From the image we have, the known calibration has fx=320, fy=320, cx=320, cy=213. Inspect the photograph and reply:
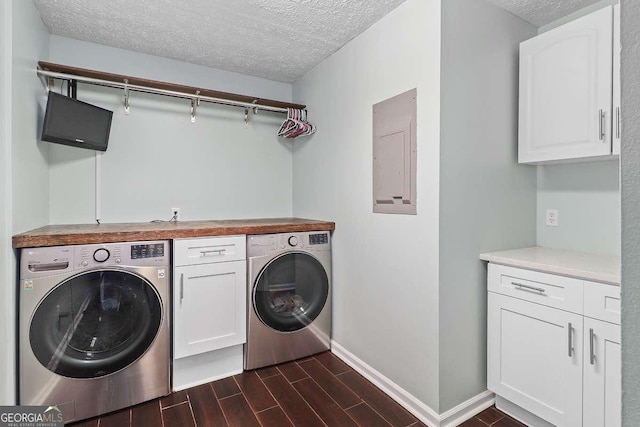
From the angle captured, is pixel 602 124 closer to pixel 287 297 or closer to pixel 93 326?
pixel 287 297

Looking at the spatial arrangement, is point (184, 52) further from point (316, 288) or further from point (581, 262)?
point (581, 262)

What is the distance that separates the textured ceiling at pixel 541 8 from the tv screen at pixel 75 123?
8.79 feet

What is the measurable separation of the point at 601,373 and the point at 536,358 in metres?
0.28

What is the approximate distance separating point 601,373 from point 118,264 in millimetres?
2516

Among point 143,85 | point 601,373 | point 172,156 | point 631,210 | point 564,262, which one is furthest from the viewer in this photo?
point 172,156

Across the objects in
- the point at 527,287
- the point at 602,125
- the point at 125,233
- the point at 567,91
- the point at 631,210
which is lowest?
the point at 527,287

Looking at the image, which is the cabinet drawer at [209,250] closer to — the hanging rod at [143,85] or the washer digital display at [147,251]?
the washer digital display at [147,251]

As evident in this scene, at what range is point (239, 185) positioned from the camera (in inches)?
120

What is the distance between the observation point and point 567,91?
1783 millimetres

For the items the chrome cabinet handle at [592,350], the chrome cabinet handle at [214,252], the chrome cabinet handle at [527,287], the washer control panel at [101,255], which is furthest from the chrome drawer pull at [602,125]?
the washer control panel at [101,255]

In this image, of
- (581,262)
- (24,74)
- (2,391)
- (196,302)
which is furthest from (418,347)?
(24,74)

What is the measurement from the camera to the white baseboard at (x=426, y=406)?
175 cm

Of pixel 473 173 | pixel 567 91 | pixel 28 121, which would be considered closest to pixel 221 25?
pixel 28 121

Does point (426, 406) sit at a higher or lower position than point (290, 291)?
lower
